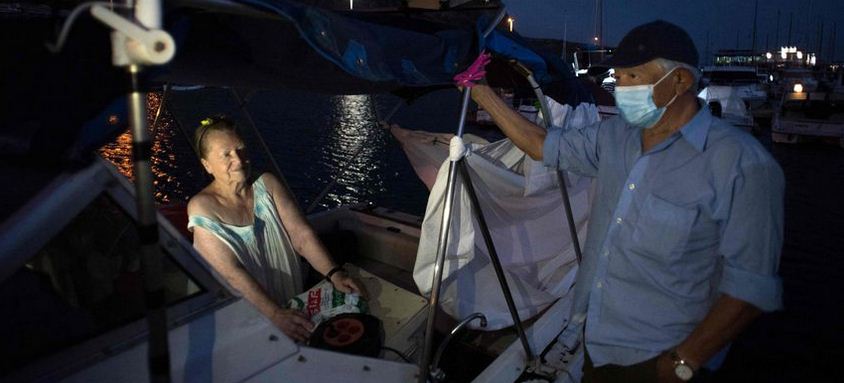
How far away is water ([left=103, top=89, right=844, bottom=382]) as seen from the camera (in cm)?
656

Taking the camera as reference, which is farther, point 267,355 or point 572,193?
point 572,193

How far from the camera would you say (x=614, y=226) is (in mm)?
2201

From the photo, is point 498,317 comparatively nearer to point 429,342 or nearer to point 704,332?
point 429,342

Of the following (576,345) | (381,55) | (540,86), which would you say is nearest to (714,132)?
(381,55)

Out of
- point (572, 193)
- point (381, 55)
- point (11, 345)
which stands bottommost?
point (572, 193)

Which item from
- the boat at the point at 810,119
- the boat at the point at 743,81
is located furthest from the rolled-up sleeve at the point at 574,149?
the boat at the point at 743,81

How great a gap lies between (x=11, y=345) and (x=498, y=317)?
305 centimetres

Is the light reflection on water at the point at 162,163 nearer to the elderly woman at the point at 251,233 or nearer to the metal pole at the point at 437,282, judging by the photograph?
the elderly woman at the point at 251,233

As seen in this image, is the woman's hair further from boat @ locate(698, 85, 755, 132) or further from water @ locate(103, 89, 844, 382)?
boat @ locate(698, 85, 755, 132)

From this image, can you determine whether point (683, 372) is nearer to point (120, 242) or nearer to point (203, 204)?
point (120, 242)

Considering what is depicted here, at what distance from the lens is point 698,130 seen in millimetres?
2008

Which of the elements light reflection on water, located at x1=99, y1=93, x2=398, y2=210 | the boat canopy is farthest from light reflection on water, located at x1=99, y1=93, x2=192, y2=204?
the boat canopy

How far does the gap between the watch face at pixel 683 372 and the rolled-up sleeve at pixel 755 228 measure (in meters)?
0.38

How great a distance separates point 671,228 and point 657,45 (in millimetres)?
781
